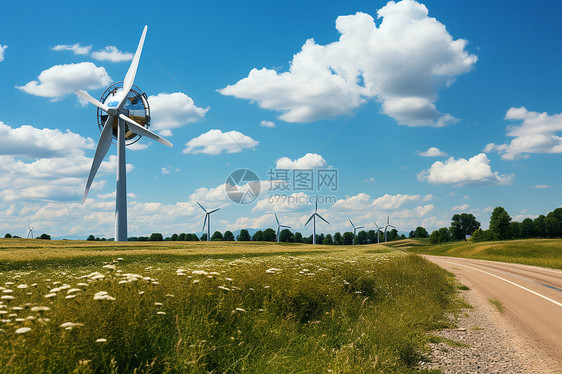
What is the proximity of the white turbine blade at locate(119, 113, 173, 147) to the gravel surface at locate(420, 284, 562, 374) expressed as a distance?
53.0 metres

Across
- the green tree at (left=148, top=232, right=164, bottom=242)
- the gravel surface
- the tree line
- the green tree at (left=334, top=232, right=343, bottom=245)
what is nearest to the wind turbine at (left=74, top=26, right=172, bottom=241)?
the gravel surface

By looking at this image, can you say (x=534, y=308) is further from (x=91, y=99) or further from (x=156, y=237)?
(x=156, y=237)

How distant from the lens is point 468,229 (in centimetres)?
16100

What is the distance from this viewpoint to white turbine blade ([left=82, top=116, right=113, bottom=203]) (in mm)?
56156

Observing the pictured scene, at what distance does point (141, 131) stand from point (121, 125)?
3694 millimetres

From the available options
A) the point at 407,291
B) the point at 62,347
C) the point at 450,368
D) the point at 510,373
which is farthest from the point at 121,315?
the point at 407,291

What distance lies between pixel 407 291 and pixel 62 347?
1217 cm

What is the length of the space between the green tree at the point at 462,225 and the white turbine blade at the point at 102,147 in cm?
14910

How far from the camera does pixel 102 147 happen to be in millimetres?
58250

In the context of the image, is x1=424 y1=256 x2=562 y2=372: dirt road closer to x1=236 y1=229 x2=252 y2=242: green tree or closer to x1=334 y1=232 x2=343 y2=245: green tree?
x1=236 y1=229 x2=252 y2=242: green tree

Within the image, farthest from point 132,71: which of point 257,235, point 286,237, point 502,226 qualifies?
point 286,237

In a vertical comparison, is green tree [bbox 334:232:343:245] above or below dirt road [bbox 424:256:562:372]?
below

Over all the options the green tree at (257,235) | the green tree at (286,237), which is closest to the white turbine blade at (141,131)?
the green tree at (257,235)

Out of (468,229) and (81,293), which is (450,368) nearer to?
(81,293)
